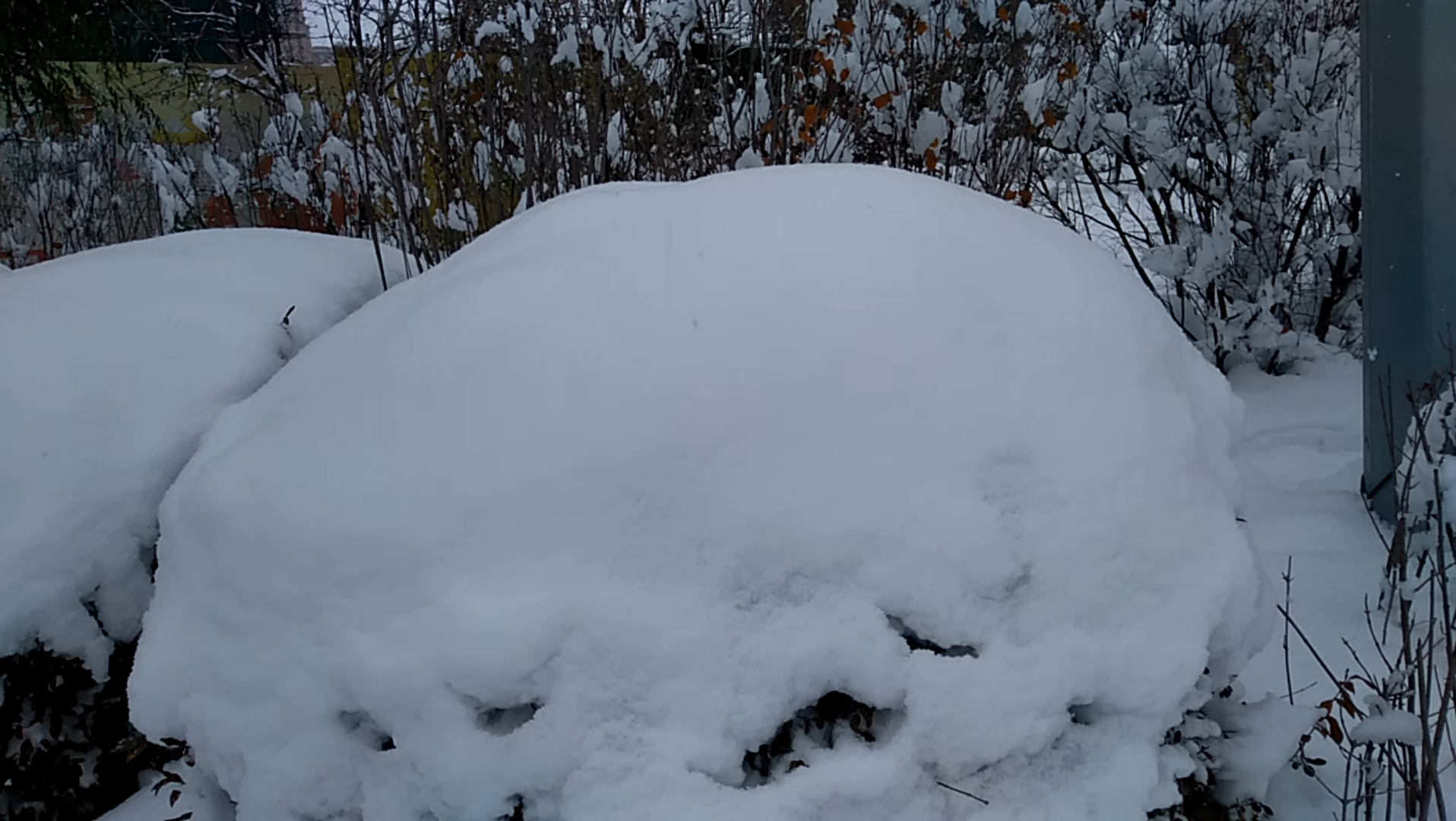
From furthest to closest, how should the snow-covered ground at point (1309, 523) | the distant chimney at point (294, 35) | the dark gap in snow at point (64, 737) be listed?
the distant chimney at point (294, 35) < the snow-covered ground at point (1309, 523) < the dark gap in snow at point (64, 737)

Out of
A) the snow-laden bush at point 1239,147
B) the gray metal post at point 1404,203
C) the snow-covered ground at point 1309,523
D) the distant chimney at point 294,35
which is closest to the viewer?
the snow-covered ground at point 1309,523

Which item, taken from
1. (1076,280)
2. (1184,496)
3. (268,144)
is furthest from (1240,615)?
(268,144)

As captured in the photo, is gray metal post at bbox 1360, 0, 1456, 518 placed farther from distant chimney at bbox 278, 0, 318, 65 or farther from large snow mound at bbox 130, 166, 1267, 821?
distant chimney at bbox 278, 0, 318, 65

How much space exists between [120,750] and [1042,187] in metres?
4.47

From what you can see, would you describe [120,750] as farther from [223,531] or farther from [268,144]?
[268,144]

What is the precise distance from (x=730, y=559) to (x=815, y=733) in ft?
0.93

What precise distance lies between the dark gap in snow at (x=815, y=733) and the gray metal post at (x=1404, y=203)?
1.94 meters

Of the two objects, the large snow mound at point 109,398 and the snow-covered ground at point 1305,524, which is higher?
the large snow mound at point 109,398

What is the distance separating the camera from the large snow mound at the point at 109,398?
2.29 metres

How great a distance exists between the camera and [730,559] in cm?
153

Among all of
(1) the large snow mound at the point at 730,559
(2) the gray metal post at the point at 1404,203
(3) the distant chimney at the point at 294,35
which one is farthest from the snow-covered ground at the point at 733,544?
(3) the distant chimney at the point at 294,35

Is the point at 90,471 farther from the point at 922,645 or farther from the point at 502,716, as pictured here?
the point at 922,645

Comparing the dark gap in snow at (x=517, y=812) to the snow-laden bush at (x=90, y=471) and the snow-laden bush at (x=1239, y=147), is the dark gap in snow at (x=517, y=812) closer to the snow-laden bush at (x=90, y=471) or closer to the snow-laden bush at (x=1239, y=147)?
the snow-laden bush at (x=90, y=471)

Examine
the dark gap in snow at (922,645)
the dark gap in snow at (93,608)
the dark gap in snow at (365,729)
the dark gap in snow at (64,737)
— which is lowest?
the dark gap in snow at (64,737)
